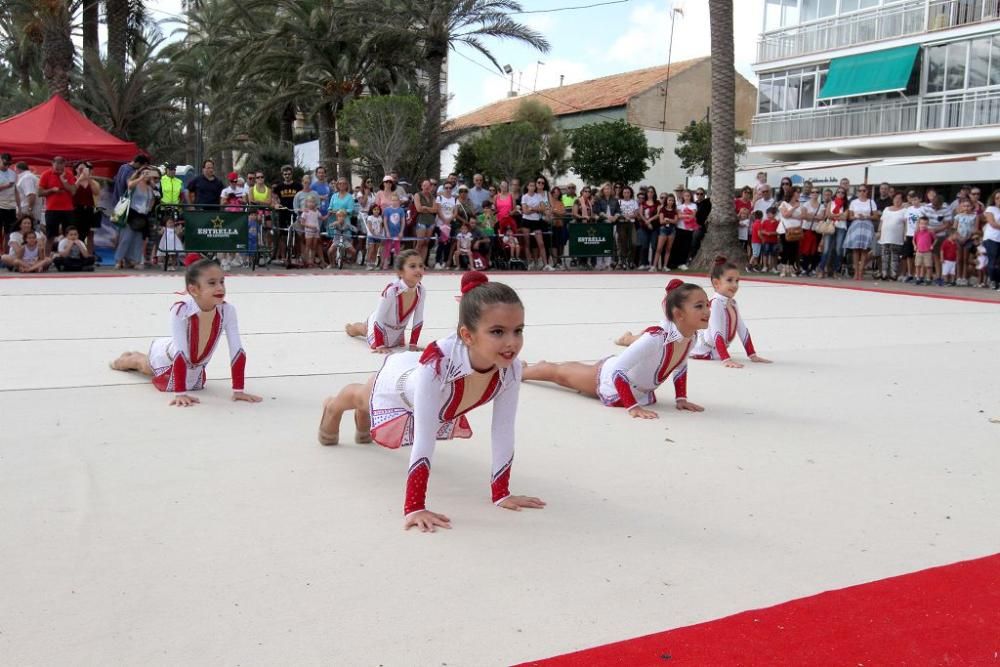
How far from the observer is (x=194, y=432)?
4895mm

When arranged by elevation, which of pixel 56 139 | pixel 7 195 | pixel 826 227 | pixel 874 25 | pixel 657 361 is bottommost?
pixel 657 361

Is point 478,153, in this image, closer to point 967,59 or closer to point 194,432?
point 967,59

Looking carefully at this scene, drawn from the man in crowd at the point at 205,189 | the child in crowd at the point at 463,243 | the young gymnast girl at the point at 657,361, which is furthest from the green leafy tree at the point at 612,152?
the young gymnast girl at the point at 657,361

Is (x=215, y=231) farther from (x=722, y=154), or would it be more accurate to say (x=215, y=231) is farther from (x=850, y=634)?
(x=850, y=634)

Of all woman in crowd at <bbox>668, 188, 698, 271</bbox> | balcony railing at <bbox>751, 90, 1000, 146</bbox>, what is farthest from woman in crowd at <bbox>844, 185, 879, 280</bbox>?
balcony railing at <bbox>751, 90, 1000, 146</bbox>

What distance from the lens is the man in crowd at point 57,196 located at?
49.2 ft

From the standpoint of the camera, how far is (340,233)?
686 inches

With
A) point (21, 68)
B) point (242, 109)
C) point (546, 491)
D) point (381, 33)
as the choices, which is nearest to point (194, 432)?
point (546, 491)

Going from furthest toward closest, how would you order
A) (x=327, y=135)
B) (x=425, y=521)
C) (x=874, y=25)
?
(x=874, y=25), (x=327, y=135), (x=425, y=521)

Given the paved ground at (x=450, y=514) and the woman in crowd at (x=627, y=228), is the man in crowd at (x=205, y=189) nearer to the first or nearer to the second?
the woman in crowd at (x=627, y=228)

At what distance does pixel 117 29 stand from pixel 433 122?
8.66 meters

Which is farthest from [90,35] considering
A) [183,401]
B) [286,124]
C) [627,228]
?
[183,401]

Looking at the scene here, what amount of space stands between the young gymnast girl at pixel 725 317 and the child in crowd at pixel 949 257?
11000mm

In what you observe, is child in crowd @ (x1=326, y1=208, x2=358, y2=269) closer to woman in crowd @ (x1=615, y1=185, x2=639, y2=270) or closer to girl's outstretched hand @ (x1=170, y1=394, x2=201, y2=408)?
woman in crowd @ (x1=615, y1=185, x2=639, y2=270)
